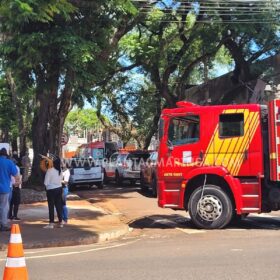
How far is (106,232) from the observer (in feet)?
39.1

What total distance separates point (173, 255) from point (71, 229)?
4.07m

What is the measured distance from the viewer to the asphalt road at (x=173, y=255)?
7465mm

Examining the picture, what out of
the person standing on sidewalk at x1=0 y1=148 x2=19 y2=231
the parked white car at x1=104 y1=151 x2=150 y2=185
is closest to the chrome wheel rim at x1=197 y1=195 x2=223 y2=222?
the person standing on sidewalk at x1=0 y1=148 x2=19 y2=231

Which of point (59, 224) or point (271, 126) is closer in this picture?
point (271, 126)

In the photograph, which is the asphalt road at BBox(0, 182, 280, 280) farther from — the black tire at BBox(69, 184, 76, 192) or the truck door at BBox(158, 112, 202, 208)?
the black tire at BBox(69, 184, 76, 192)

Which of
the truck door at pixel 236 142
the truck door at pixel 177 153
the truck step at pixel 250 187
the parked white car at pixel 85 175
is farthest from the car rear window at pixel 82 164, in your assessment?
the truck step at pixel 250 187

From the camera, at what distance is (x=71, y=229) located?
12.4 metres

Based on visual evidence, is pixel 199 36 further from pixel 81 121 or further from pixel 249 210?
pixel 81 121

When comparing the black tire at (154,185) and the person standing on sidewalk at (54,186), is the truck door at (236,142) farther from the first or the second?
the black tire at (154,185)

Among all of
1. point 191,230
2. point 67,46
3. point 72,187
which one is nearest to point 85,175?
point 72,187

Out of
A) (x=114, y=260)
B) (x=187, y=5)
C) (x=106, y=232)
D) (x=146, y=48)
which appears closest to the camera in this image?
(x=114, y=260)

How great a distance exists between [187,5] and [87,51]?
10867 mm

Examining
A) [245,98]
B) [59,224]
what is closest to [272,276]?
[59,224]

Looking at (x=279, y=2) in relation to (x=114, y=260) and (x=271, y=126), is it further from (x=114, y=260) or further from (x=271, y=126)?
(x=114, y=260)
